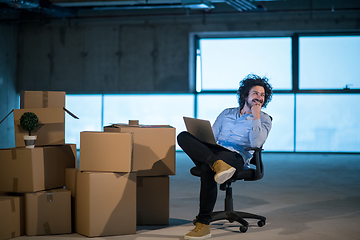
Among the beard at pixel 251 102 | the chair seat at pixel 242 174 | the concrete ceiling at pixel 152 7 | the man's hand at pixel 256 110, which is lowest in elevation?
the chair seat at pixel 242 174

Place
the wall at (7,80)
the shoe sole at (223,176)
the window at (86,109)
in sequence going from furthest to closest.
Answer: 1. the window at (86,109)
2. the wall at (7,80)
3. the shoe sole at (223,176)

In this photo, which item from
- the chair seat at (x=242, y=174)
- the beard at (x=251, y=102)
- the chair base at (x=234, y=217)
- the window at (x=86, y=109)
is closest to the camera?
the chair seat at (x=242, y=174)

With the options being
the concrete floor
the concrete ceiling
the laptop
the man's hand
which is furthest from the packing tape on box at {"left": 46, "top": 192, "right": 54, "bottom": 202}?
the concrete ceiling

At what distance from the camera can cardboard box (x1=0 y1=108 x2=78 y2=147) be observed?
2586 mm

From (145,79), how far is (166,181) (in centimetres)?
543

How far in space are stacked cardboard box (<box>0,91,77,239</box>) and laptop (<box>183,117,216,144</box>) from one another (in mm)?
916

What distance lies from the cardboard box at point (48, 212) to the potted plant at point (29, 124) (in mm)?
332

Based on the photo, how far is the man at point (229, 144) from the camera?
93.3 inches

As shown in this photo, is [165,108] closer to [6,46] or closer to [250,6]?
[250,6]

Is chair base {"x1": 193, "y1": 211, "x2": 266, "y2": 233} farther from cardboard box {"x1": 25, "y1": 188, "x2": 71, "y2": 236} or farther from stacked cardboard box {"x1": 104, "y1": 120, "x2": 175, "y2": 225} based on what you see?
cardboard box {"x1": 25, "y1": 188, "x2": 71, "y2": 236}

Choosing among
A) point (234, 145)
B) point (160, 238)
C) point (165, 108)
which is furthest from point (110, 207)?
point (165, 108)

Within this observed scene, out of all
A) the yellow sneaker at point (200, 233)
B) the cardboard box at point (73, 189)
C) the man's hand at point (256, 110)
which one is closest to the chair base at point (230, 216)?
the yellow sneaker at point (200, 233)

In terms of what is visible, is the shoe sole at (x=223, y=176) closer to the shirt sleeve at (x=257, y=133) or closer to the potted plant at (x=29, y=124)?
the shirt sleeve at (x=257, y=133)

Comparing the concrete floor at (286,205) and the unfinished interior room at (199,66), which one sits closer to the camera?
the concrete floor at (286,205)
